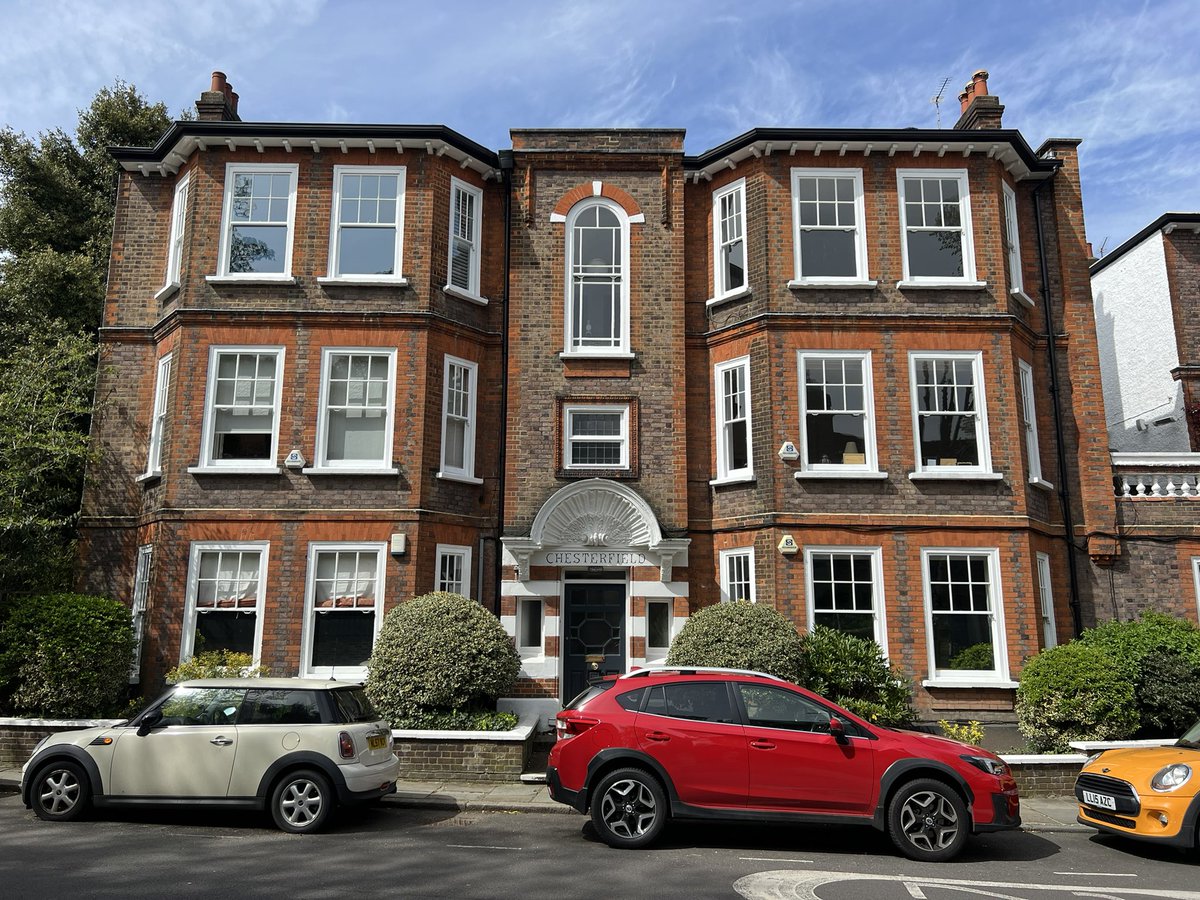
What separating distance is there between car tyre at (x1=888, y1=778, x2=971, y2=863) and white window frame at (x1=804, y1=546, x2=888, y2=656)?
20.6 feet

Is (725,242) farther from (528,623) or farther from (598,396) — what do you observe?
(528,623)

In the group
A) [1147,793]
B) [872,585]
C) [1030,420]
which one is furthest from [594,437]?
[1147,793]

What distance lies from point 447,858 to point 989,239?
1435 cm

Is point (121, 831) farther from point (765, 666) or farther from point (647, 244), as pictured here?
point (647, 244)

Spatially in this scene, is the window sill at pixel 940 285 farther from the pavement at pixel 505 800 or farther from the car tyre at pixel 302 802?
the car tyre at pixel 302 802

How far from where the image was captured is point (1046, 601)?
52.0ft

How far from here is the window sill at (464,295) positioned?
54.0 feet

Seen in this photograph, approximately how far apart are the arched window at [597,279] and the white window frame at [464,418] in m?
1.94

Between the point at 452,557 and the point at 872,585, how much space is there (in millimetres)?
7518

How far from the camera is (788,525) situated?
50.3 feet

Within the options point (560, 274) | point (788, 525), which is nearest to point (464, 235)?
point (560, 274)

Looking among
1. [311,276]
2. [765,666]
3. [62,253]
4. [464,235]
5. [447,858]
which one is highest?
[62,253]

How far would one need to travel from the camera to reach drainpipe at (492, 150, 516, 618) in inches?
635

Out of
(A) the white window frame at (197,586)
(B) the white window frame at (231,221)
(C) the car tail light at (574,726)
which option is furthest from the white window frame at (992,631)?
(B) the white window frame at (231,221)
